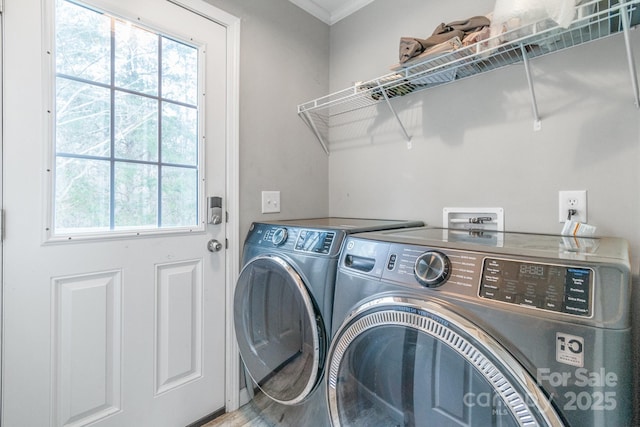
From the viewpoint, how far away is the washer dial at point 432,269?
0.74 metres

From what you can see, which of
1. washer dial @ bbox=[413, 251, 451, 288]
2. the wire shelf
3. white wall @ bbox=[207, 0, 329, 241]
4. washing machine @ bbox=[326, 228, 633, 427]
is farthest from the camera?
white wall @ bbox=[207, 0, 329, 241]

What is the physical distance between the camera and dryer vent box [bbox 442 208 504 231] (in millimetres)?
1308

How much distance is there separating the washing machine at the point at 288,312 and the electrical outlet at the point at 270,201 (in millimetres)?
155

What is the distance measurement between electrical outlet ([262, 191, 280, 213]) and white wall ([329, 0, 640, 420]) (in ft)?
1.49

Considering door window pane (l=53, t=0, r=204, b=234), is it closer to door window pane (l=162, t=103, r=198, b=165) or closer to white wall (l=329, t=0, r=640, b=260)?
door window pane (l=162, t=103, r=198, b=165)

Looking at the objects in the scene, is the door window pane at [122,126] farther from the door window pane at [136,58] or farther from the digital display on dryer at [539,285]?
the digital display on dryer at [539,285]

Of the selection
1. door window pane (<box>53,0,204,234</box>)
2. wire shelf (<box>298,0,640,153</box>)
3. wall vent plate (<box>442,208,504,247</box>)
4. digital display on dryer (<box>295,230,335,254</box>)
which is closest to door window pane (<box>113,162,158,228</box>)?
door window pane (<box>53,0,204,234</box>)

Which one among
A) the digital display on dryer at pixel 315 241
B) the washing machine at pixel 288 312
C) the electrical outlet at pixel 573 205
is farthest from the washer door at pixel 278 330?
the electrical outlet at pixel 573 205

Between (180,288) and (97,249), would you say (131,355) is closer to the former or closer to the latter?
(180,288)

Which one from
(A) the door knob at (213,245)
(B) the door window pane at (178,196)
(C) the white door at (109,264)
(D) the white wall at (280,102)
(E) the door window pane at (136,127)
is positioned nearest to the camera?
(C) the white door at (109,264)

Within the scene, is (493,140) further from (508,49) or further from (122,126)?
(122,126)

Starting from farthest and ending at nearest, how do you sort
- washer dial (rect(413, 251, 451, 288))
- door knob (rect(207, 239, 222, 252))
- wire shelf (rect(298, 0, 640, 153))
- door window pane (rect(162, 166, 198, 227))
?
door knob (rect(207, 239, 222, 252))
door window pane (rect(162, 166, 198, 227))
wire shelf (rect(298, 0, 640, 153))
washer dial (rect(413, 251, 451, 288))

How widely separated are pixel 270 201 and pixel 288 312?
0.68 metres

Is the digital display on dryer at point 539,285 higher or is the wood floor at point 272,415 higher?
the digital display on dryer at point 539,285
